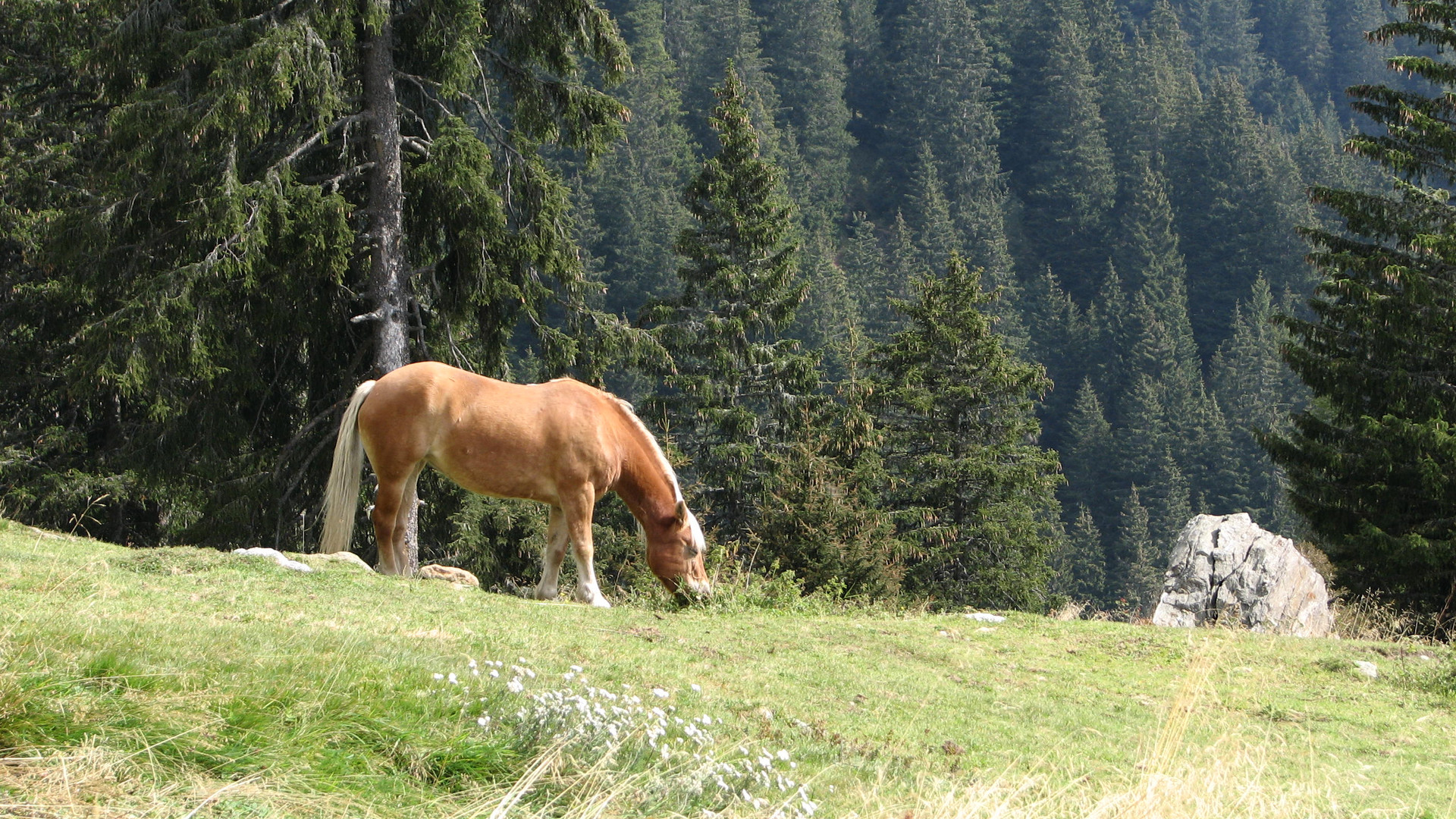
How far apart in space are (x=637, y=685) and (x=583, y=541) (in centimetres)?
441

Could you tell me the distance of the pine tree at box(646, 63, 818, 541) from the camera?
31031mm

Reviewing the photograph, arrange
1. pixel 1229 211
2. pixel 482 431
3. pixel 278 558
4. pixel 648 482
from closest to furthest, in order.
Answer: pixel 278 558 → pixel 482 431 → pixel 648 482 → pixel 1229 211

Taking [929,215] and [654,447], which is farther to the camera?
[929,215]

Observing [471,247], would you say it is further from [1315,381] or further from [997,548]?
[997,548]

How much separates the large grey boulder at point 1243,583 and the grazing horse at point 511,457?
7033 mm

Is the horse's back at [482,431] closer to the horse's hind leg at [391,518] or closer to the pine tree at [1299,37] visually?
the horse's hind leg at [391,518]

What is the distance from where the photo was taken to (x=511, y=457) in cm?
1141

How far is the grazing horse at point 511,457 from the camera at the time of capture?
11.4m

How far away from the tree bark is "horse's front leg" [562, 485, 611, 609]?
539 cm

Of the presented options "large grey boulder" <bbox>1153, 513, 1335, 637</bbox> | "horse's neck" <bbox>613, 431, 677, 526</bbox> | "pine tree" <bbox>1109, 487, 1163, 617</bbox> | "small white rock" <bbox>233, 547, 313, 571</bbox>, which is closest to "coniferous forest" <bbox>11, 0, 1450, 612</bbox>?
"pine tree" <bbox>1109, 487, 1163, 617</bbox>

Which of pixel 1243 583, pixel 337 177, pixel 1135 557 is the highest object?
pixel 337 177

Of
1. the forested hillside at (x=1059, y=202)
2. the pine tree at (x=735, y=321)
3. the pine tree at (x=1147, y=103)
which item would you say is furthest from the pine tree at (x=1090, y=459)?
the pine tree at (x=735, y=321)

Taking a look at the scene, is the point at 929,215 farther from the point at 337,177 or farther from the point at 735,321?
the point at 337,177

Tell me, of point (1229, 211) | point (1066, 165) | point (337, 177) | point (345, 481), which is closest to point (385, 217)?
point (337, 177)
